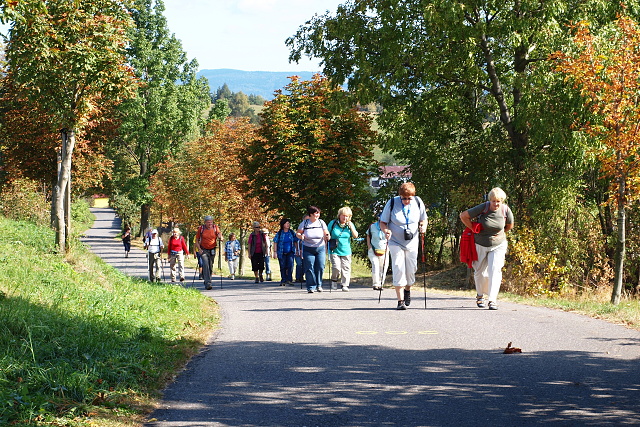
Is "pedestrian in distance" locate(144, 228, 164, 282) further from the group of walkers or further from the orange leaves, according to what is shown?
the orange leaves

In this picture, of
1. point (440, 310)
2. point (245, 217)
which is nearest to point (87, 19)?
point (440, 310)

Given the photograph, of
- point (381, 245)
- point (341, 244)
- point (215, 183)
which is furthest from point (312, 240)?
point (215, 183)

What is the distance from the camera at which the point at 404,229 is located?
11766mm

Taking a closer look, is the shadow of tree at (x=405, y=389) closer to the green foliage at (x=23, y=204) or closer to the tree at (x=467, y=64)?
the tree at (x=467, y=64)

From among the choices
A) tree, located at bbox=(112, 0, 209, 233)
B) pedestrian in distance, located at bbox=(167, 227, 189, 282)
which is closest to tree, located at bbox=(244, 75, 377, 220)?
pedestrian in distance, located at bbox=(167, 227, 189, 282)

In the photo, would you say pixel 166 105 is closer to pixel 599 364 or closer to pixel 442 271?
pixel 442 271

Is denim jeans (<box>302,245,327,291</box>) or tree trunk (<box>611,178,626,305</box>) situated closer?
tree trunk (<box>611,178,626,305</box>)

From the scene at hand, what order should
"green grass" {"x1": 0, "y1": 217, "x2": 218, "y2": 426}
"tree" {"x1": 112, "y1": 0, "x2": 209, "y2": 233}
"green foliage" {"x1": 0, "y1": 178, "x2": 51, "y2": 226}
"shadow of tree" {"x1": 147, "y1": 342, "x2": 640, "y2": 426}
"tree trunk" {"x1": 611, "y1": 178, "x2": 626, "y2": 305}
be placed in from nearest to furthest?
"shadow of tree" {"x1": 147, "y1": 342, "x2": 640, "y2": 426}, "green grass" {"x1": 0, "y1": 217, "x2": 218, "y2": 426}, "tree trunk" {"x1": 611, "y1": 178, "x2": 626, "y2": 305}, "green foliage" {"x1": 0, "y1": 178, "x2": 51, "y2": 226}, "tree" {"x1": 112, "y1": 0, "x2": 209, "y2": 233}

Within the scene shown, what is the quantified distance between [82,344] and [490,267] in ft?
21.5

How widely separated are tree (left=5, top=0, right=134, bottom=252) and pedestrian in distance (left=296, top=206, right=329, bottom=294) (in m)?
4.80

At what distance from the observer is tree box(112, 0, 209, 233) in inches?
2210

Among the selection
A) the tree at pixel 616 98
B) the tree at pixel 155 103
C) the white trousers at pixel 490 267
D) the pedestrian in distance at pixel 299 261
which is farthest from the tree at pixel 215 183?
the white trousers at pixel 490 267

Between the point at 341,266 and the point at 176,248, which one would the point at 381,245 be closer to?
the point at 341,266

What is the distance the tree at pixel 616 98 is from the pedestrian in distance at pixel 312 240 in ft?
20.0
